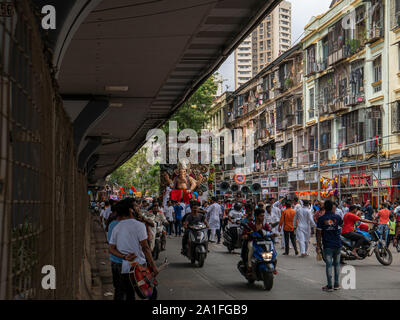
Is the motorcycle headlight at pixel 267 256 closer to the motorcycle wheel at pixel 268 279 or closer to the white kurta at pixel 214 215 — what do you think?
the motorcycle wheel at pixel 268 279

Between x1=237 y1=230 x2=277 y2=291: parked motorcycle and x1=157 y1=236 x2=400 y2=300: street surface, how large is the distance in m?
0.21

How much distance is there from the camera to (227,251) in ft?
68.9

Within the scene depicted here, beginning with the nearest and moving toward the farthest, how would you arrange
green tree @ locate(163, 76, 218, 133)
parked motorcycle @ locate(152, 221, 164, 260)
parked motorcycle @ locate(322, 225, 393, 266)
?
parked motorcycle @ locate(322, 225, 393, 266) → parked motorcycle @ locate(152, 221, 164, 260) → green tree @ locate(163, 76, 218, 133)

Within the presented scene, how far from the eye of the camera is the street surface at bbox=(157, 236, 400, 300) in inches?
427

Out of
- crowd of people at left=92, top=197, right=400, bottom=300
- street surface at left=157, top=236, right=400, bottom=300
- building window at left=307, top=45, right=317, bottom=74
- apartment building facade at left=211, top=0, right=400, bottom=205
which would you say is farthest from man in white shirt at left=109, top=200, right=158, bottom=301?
building window at left=307, top=45, right=317, bottom=74

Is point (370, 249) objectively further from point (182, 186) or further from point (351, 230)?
point (182, 186)

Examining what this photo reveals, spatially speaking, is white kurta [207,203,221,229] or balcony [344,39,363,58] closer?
white kurta [207,203,221,229]

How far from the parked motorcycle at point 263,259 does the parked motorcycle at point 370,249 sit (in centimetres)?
399

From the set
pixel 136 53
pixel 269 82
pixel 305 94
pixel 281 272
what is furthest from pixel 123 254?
pixel 269 82

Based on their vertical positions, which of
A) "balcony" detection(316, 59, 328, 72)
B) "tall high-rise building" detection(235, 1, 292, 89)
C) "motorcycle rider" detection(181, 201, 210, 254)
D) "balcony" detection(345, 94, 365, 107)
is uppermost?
"tall high-rise building" detection(235, 1, 292, 89)

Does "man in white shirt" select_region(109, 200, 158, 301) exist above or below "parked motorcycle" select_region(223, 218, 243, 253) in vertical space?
above

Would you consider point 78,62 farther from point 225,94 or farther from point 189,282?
point 225,94

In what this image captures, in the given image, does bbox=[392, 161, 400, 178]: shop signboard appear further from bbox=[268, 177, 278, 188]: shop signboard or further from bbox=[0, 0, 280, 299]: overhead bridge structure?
bbox=[268, 177, 278, 188]: shop signboard
